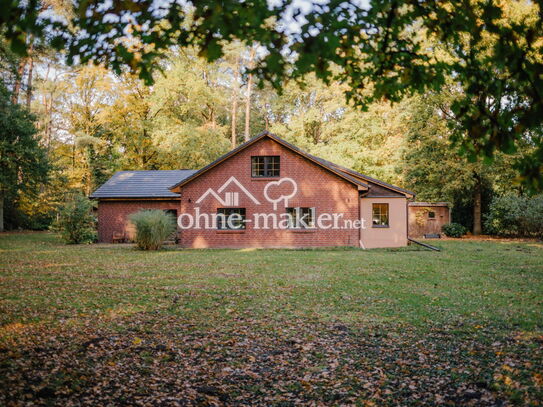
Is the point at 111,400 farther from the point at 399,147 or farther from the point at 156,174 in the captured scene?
Result: the point at 399,147

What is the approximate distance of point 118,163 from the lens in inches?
1294

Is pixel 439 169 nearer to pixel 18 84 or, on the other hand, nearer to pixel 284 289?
pixel 284 289

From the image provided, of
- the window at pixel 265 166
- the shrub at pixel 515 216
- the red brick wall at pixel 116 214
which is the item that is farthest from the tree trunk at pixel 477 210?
the red brick wall at pixel 116 214

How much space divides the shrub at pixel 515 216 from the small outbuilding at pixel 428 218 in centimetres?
272

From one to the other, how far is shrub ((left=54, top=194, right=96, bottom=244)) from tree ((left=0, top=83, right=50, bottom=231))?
8.03 m

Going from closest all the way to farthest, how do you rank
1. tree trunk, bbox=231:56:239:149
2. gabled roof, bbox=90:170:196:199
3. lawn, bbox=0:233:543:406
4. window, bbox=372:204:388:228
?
lawn, bbox=0:233:543:406, window, bbox=372:204:388:228, gabled roof, bbox=90:170:196:199, tree trunk, bbox=231:56:239:149

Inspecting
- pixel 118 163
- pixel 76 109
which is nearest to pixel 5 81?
pixel 76 109

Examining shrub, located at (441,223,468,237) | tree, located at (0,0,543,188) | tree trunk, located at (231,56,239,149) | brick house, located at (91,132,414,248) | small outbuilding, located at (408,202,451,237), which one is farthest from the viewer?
tree trunk, located at (231,56,239,149)

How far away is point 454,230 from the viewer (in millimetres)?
27672

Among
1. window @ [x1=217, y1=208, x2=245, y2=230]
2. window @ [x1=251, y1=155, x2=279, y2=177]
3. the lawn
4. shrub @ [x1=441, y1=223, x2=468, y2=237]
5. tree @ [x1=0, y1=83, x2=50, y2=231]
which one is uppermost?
tree @ [x1=0, y1=83, x2=50, y2=231]

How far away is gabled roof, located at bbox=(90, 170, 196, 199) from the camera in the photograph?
76.6 feet

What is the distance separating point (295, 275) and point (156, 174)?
56.9 feet

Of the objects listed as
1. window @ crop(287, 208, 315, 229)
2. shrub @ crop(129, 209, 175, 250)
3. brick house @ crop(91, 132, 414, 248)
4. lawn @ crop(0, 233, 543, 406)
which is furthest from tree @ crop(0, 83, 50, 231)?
lawn @ crop(0, 233, 543, 406)

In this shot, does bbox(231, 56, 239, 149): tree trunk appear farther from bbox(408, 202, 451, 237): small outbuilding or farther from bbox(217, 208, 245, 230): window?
bbox(408, 202, 451, 237): small outbuilding
